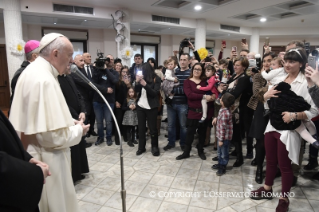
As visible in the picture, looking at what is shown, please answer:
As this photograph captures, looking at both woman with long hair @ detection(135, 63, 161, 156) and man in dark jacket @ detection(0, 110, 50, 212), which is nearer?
man in dark jacket @ detection(0, 110, 50, 212)

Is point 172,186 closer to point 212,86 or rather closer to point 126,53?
point 212,86

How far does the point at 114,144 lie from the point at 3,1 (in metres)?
4.59

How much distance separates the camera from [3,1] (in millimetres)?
5246

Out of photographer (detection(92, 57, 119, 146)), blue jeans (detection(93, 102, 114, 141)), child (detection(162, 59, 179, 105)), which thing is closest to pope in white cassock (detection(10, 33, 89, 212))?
child (detection(162, 59, 179, 105))

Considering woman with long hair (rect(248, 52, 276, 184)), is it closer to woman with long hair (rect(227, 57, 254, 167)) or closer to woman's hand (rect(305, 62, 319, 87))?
woman with long hair (rect(227, 57, 254, 167))

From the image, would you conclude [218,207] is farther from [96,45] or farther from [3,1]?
[96,45]

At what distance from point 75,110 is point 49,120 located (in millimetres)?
1155

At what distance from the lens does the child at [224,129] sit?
2.70m

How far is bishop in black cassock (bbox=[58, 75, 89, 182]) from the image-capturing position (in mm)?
2236

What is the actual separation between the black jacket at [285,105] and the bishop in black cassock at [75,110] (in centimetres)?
196

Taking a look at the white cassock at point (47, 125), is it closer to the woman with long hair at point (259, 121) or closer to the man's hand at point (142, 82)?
the man's hand at point (142, 82)

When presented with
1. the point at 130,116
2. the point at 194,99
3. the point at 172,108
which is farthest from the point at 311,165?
the point at 130,116

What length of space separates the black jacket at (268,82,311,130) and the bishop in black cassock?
6.43ft

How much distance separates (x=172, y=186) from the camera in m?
2.50
